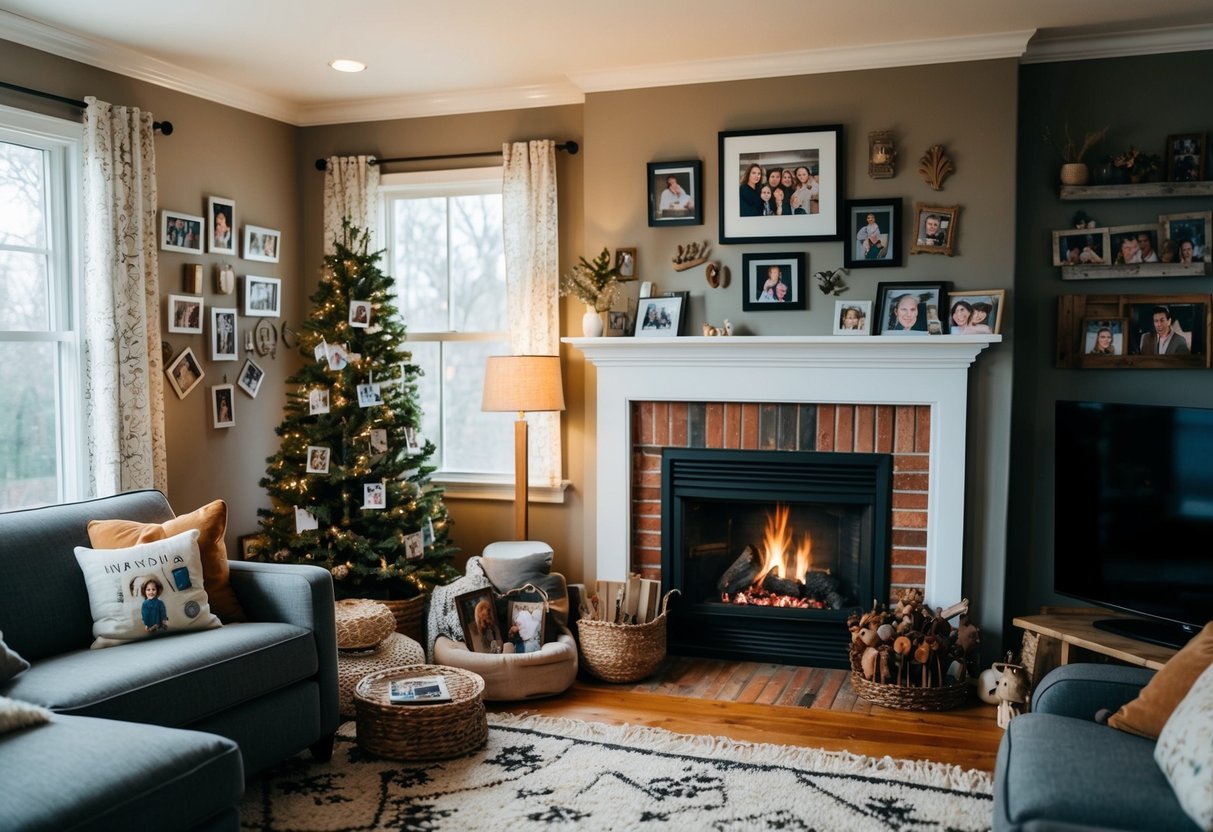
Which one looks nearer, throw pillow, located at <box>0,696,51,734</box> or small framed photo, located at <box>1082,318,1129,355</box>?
throw pillow, located at <box>0,696,51,734</box>

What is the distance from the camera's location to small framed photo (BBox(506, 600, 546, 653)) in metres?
4.00

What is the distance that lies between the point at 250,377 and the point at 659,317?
202 centimetres

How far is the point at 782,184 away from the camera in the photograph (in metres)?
4.24

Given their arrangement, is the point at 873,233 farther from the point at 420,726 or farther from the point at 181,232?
the point at 181,232

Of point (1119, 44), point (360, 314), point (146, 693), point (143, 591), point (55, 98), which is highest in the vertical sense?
point (1119, 44)

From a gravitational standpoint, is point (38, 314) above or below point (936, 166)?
below

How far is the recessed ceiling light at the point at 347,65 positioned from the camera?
13.9ft

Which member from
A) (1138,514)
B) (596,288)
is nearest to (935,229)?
(1138,514)

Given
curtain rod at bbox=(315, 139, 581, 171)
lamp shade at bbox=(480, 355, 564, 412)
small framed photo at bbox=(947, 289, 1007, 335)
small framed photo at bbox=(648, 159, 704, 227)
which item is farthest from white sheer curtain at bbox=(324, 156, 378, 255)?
small framed photo at bbox=(947, 289, 1007, 335)

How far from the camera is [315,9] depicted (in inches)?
141

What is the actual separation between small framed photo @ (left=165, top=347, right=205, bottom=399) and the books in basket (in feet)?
5.96

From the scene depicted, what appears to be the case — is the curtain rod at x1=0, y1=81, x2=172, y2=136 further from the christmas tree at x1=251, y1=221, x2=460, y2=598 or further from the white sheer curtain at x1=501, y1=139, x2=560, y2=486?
the white sheer curtain at x1=501, y1=139, x2=560, y2=486

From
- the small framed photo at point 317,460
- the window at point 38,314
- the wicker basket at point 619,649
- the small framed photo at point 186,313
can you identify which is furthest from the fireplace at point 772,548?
the window at point 38,314

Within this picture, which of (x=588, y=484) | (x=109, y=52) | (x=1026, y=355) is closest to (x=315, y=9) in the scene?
(x=109, y=52)
